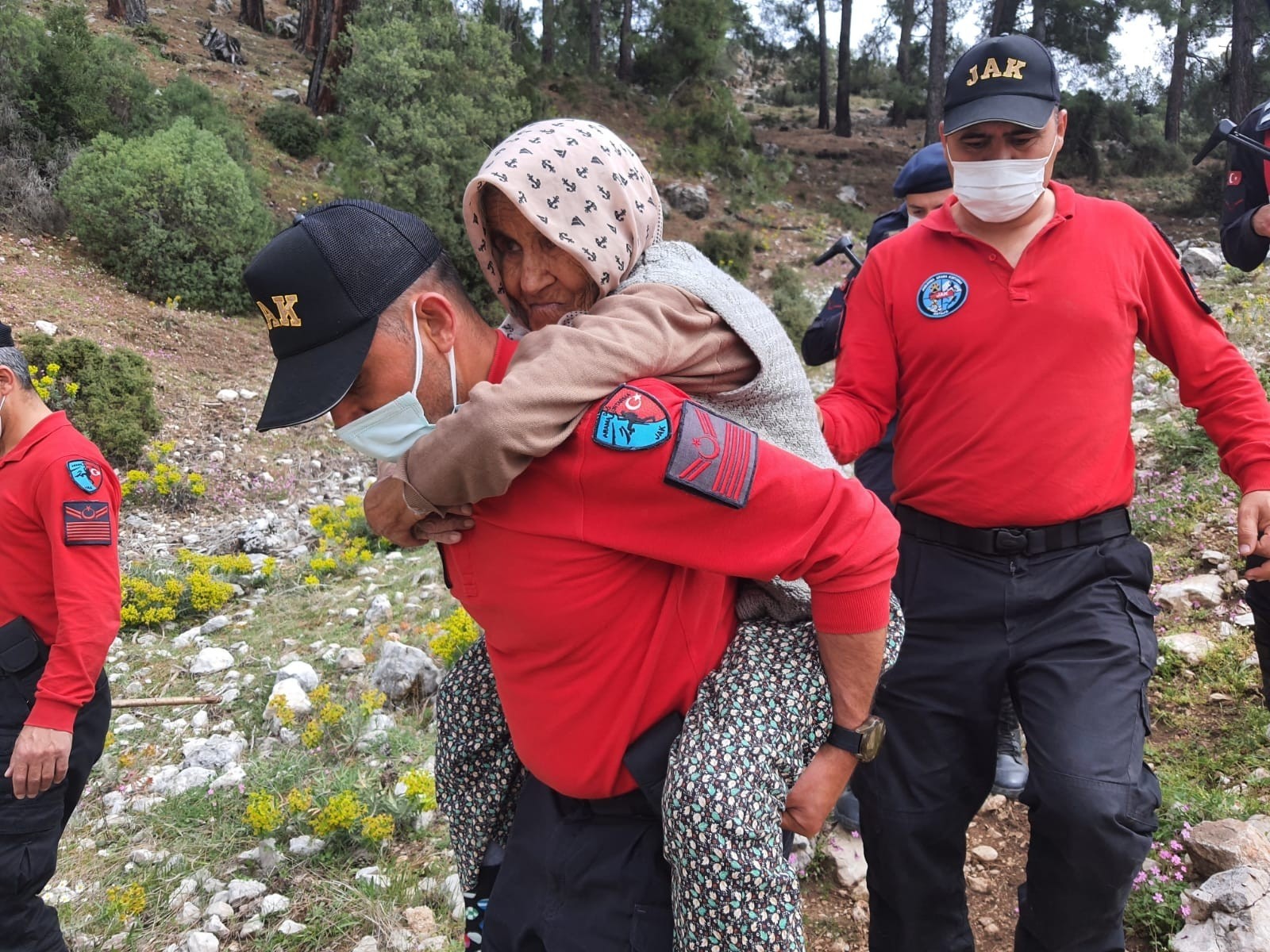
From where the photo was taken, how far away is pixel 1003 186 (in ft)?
7.47

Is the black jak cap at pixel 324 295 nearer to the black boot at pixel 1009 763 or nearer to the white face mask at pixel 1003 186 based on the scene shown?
the white face mask at pixel 1003 186

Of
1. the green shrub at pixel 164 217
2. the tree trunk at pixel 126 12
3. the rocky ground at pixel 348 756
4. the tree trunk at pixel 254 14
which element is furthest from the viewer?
→ the tree trunk at pixel 254 14

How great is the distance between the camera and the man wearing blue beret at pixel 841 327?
3.17 meters

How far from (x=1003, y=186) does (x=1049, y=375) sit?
1.66ft

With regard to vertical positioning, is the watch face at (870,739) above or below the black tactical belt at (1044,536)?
below

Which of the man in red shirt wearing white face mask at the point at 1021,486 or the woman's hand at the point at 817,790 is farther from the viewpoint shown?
the man in red shirt wearing white face mask at the point at 1021,486

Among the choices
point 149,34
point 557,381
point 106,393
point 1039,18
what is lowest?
point 106,393

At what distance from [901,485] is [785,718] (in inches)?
45.2

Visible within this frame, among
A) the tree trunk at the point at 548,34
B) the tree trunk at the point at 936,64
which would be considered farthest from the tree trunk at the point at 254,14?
the tree trunk at the point at 936,64

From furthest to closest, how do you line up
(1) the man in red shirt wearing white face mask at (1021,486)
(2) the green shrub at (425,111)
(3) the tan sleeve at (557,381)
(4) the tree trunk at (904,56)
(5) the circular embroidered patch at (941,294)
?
(4) the tree trunk at (904,56), (2) the green shrub at (425,111), (5) the circular embroidered patch at (941,294), (1) the man in red shirt wearing white face mask at (1021,486), (3) the tan sleeve at (557,381)

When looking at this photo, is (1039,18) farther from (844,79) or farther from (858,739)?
(858,739)

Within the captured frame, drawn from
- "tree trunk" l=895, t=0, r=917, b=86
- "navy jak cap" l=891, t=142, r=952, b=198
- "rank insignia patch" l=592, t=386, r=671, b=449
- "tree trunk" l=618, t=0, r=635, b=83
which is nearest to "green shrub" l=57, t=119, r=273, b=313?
"navy jak cap" l=891, t=142, r=952, b=198

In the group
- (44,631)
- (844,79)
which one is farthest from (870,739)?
(844,79)

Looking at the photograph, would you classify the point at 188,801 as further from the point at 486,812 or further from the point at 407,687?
the point at 486,812
